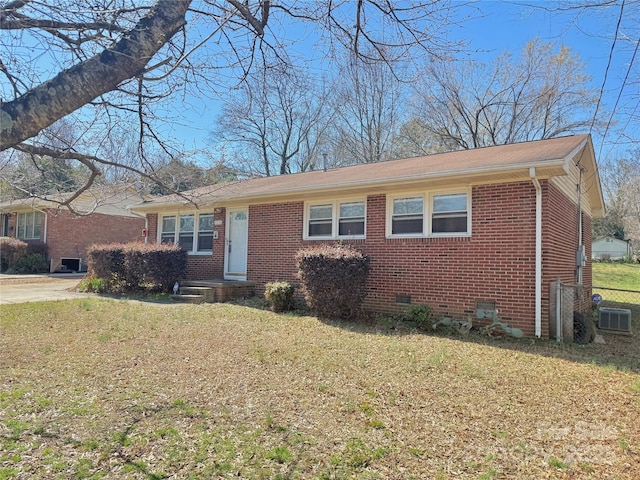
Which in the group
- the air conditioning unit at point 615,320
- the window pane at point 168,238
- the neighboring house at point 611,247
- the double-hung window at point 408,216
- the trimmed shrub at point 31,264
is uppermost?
the neighboring house at point 611,247

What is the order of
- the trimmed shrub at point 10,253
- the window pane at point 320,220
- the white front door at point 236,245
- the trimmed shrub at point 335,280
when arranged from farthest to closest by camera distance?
the trimmed shrub at point 10,253
the white front door at point 236,245
the window pane at point 320,220
the trimmed shrub at point 335,280

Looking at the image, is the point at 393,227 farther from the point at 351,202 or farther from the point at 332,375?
the point at 332,375

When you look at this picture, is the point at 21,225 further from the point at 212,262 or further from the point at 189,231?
the point at 212,262

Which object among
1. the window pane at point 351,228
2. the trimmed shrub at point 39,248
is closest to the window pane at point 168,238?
the window pane at point 351,228

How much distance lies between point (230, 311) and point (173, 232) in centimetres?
580

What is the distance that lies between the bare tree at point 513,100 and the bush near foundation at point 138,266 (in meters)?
14.5

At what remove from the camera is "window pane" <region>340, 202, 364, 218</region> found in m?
9.52

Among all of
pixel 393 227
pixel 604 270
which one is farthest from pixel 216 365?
pixel 604 270

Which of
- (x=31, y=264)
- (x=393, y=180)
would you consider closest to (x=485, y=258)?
(x=393, y=180)

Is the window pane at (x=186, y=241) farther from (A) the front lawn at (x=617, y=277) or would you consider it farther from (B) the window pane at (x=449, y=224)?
(A) the front lawn at (x=617, y=277)

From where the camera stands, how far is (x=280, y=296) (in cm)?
909

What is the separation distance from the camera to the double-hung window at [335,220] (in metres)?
9.52

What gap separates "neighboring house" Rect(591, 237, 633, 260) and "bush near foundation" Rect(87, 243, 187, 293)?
132ft

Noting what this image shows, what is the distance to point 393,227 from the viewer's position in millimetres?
8945
